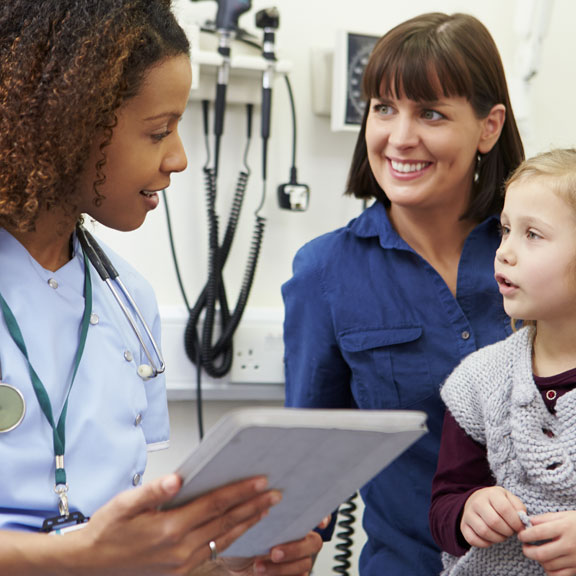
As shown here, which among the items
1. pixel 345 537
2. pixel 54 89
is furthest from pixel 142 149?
pixel 345 537

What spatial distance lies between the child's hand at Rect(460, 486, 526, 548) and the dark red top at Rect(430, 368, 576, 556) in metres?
0.04

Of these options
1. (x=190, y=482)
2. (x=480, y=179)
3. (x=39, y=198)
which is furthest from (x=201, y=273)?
(x=190, y=482)

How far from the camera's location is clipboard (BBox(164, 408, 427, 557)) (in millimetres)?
681

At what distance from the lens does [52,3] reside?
0.93 meters

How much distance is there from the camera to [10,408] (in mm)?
894

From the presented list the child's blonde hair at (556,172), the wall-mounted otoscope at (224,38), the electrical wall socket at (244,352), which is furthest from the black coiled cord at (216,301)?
the child's blonde hair at (556,172)

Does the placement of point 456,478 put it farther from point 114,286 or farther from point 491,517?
point 114,286

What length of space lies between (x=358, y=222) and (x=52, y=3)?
0.76 metres

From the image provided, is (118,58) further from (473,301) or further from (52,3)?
(473,301)

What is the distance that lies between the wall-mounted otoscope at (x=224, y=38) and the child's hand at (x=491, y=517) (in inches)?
42.2

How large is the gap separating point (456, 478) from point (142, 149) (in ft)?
2.20

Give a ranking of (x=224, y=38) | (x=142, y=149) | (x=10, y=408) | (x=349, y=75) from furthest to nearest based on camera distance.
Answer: (x=349, y=75)
(x=224, y=38)
(x=142, y=149)
(x=10, y=408)

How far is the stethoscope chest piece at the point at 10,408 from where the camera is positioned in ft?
2.92

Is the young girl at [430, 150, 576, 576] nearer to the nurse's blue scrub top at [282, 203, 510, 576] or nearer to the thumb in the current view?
the nurse's blue scrub top at [282, 203, 510, 576]
